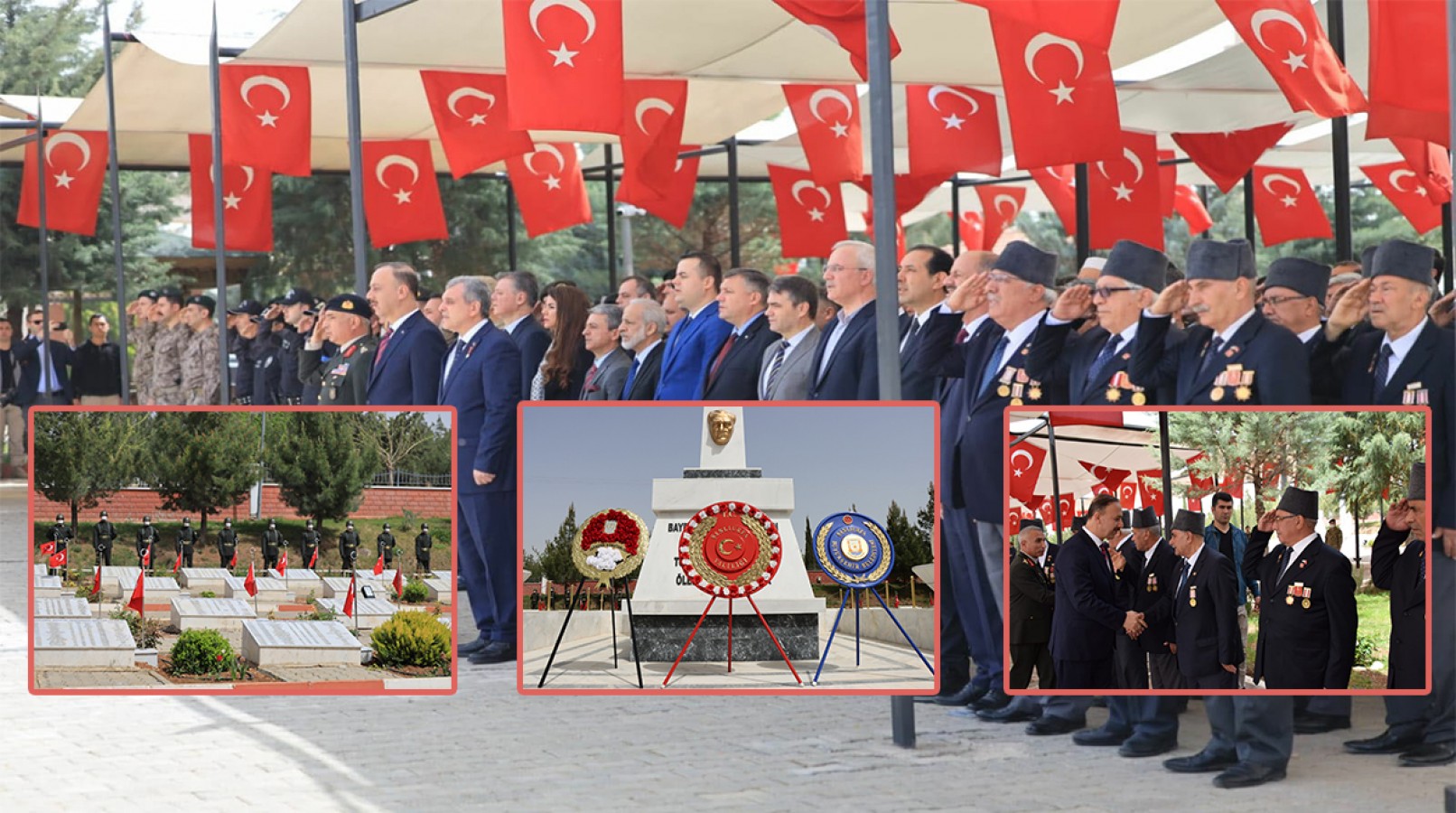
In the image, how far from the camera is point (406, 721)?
6902mm

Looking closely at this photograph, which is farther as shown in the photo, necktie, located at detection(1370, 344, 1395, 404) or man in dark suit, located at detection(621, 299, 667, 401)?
man in dark suit, located at detection(621, 299, 667, 401)

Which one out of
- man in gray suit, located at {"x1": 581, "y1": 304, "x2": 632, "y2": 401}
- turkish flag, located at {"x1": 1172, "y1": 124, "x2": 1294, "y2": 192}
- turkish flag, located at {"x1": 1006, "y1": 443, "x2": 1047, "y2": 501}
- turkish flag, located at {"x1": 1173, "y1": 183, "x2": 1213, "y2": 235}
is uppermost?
turkish flag, located at {"x1": 1173, "y1": 183, "x2": 1213, "y2": 235}

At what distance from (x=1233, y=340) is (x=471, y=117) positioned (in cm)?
682

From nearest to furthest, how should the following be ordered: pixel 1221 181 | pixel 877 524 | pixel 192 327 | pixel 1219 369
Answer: pixel 877 524, pixel 1219 369, pixel 1221 181, pixel 192 327

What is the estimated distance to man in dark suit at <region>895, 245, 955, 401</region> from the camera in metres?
6.14

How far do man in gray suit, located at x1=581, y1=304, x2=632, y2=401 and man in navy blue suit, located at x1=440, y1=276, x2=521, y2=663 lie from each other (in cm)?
31

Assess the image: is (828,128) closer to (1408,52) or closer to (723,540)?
(1408,52)

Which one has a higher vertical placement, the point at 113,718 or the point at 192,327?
the point at 192,327

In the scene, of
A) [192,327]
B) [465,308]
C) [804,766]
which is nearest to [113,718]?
[465,308]

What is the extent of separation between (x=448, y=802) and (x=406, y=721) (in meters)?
1.44

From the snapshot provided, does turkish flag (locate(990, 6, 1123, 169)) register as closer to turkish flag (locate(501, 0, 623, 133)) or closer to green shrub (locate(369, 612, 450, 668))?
turkish flag (locate(501, 0, 623, 133))

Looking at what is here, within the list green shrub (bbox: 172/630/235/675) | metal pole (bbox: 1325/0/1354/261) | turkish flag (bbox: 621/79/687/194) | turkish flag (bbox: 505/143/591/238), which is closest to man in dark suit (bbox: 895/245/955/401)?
green shrub (bbox: 172/630/235/675)

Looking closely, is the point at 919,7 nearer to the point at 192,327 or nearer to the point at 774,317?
the point at 774,317

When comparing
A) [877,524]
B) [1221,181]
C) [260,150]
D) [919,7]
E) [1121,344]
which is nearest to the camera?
[877,524]
